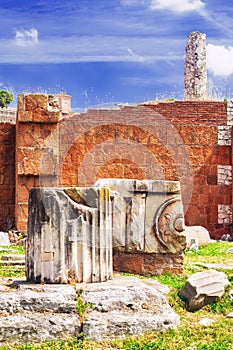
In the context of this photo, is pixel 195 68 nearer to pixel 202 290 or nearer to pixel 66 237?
pixel 202 290

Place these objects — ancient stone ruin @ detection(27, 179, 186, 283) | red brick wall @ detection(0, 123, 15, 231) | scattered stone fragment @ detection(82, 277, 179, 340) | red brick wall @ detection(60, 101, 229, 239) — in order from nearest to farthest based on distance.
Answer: scattered stone fragment @ detection(82, 277, 179, 340), ancient stone ruin @ detection(27, 179, 186, 283), red brick wall @ detection(0, 123, 15, 231), red brick wall @ detection(60, 101, 229, 239)

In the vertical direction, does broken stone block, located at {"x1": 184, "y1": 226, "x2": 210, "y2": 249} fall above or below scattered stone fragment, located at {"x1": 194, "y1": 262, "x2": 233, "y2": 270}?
above

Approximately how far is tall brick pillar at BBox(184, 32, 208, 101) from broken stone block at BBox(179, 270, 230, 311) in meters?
19.2

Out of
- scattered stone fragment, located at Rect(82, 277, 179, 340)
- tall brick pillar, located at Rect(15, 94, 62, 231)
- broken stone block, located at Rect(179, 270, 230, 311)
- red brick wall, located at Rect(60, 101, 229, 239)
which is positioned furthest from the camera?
red brick wall, located at Rect(60, 101, 229, 239)

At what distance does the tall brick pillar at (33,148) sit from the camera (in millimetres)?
12562

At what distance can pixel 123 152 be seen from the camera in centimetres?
1395

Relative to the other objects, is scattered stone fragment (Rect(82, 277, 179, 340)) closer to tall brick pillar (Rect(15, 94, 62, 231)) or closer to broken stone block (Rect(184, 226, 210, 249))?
broken stone block (Rect(184, 226, 210, 249))

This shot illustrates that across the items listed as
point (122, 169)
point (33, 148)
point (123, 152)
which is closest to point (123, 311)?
point (33, 148)

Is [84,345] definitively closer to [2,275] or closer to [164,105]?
[2,275]

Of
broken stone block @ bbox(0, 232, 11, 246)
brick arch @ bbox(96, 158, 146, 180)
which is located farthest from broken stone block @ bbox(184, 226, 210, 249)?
broken stone block @ bbox(0, 232, 11, 246)

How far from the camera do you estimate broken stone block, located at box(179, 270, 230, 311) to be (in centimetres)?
634

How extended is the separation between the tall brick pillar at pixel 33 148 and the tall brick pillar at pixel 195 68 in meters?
13.5

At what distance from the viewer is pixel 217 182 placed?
14125mm

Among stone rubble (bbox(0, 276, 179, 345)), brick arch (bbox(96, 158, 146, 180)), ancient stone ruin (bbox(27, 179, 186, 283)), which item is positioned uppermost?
brick arch (bbox(96, 158, 146, 180))
